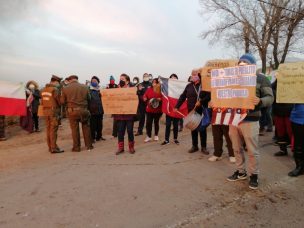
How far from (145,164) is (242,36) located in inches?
1074

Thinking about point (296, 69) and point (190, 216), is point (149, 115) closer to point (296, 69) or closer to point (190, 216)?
point (296, 69)

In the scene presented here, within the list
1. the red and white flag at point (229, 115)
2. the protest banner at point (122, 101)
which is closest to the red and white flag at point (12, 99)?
the protest banner at point (122, 101)

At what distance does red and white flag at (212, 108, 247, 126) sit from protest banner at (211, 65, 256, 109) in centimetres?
7

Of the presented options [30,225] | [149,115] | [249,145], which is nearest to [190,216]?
[249,145]

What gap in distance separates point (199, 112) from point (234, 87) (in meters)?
2.48

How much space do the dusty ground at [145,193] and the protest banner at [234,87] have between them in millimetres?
1376

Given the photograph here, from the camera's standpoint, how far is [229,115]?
566cm

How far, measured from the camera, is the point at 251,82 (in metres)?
5.24

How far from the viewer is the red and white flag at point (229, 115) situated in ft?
17.7

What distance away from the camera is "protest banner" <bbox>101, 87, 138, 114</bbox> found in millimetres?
8086

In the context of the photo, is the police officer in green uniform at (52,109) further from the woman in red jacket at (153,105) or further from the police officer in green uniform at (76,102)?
the woman in red jacket at (153,105)

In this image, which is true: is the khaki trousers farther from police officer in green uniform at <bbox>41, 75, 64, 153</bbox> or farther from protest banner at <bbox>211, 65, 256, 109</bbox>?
police officer in green uniform at <bbox>41, 75, 64, 153</bbox>

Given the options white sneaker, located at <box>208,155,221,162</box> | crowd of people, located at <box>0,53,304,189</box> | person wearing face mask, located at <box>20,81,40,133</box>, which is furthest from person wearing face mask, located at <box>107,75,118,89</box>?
white sneaker, located at <box>208,155,221,162</box>

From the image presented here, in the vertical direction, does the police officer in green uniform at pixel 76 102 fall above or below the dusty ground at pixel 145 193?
above
